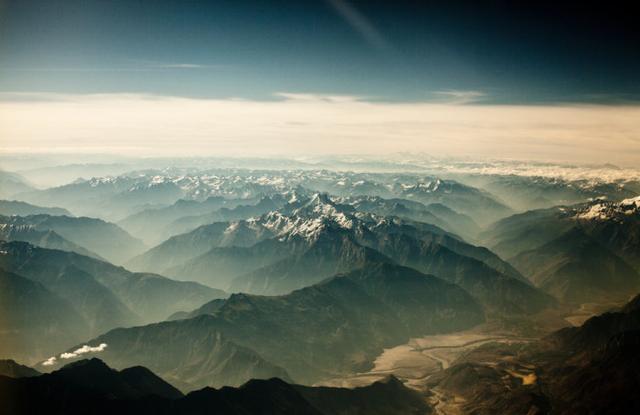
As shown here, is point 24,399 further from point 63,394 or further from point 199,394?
point 199,394

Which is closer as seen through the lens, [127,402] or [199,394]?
[127,402]

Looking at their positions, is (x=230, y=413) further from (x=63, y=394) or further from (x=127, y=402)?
(x=63, y=394)

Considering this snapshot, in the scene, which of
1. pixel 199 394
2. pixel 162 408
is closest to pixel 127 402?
pixel 162 408

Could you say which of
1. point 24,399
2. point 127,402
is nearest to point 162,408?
point 127,402

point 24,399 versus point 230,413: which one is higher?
point 24,399

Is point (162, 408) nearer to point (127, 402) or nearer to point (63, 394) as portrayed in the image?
point (127, 402)

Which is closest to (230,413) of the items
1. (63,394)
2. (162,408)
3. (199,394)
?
(199,394)

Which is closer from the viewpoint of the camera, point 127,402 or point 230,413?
point 127,402
